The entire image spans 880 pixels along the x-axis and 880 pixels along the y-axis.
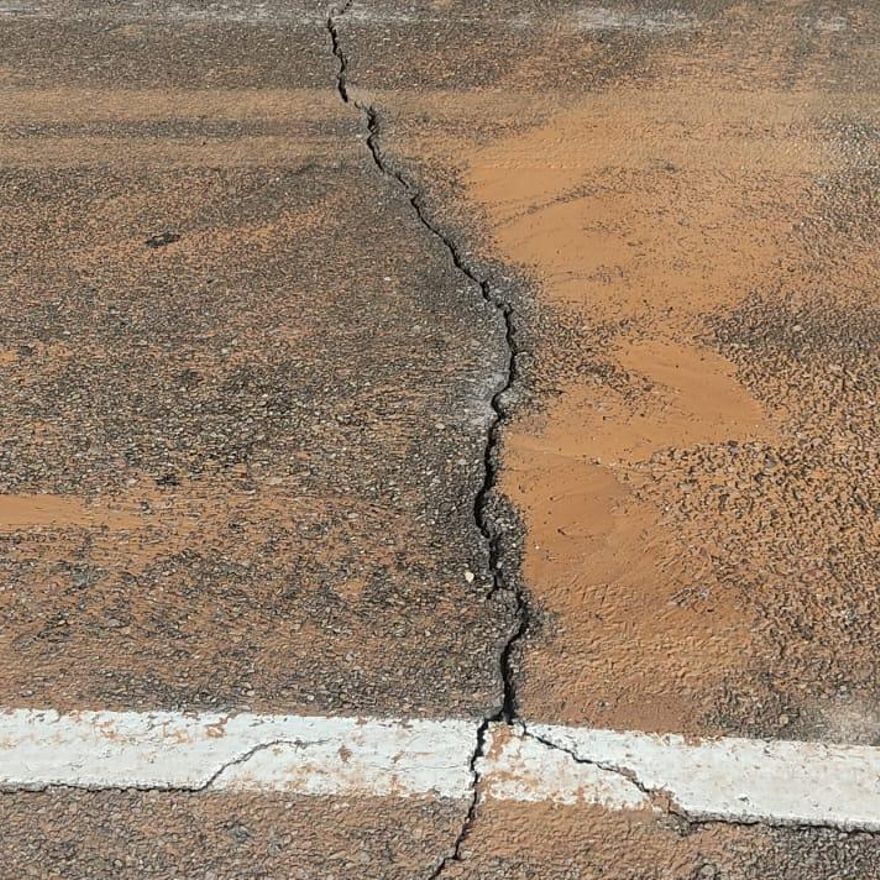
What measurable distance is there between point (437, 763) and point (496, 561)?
0.69 metres

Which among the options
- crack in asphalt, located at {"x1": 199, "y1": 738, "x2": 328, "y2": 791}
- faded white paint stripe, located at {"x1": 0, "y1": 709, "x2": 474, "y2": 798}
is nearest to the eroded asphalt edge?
faded white paint stripe, located at {"x1": 0, "y1": 709, "x2": 474, "y2": 798}

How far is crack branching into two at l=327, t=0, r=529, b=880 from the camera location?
2791mm

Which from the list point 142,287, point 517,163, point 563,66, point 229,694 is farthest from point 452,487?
point 563,66

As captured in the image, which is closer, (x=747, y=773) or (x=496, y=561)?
(x=747, y=773)

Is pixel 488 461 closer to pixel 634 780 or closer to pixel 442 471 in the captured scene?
pixel 442 471

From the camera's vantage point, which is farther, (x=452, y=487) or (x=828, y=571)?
(x=452, y=487)

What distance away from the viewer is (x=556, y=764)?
2770 mm

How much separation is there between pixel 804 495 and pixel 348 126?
304 centimetres

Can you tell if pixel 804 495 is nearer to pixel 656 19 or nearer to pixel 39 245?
pixel 39 245

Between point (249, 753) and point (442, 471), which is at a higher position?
point (442, 471)

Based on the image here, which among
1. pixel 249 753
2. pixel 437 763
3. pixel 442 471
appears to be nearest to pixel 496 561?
pixel 442 471

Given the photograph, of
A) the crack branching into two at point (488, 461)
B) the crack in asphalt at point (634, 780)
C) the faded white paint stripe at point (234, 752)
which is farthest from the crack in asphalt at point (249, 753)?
the crack in asphalt at point (634, 780)

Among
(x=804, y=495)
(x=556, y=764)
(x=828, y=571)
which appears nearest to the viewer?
(x=556, y=764)

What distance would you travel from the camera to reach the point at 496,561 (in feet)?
10.9
